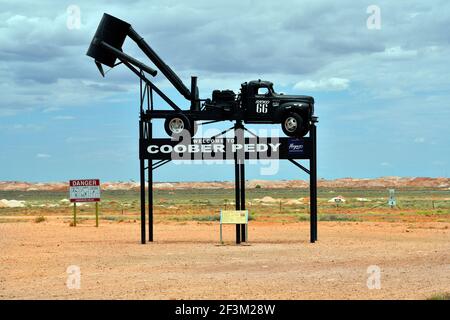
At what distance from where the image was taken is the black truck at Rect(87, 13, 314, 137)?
26969 mm

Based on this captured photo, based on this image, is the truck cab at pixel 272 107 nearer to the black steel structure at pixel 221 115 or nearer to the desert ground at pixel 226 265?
the black steel structure at pixel 221 115

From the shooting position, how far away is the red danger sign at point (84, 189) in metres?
39.8

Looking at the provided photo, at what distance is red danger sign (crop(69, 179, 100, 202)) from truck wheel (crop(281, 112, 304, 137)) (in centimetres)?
1491

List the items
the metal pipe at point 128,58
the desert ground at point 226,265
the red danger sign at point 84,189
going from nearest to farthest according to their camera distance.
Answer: the desert ground at point 226,265 < the metal pipe at point 128,58 < the red danger sign at point 84,189

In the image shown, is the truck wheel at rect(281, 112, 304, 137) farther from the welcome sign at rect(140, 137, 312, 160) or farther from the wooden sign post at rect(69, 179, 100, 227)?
the wooden sign post at rect(69, 179, 100, 227)

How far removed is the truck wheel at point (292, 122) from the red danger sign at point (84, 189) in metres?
14.9

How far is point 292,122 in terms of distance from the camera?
89.8 ft

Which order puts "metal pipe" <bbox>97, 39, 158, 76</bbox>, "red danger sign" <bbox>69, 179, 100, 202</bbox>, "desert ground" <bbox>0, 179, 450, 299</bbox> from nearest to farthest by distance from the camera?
"desert ground" <bbox>0, 179, 450, 299</bbox>, "metal pipe" <bbox>97, 39, 158, 76</bbox>, "red danger sign" <bbox>69, 179, 100, 202</bbox>

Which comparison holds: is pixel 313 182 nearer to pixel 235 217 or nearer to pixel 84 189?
pixel 235 217

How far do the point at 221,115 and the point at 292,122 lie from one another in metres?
2.34

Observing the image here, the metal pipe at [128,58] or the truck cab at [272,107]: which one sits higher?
the metal pipe at [128,58]

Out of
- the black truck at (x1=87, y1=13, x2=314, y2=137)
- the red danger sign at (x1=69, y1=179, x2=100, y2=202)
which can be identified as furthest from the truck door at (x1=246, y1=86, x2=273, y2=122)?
the red danger sign at (x1=69, y1=179, x2=100, y2=202)

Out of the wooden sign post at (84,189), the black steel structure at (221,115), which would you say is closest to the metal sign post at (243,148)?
the black steel structure at (221,115)
